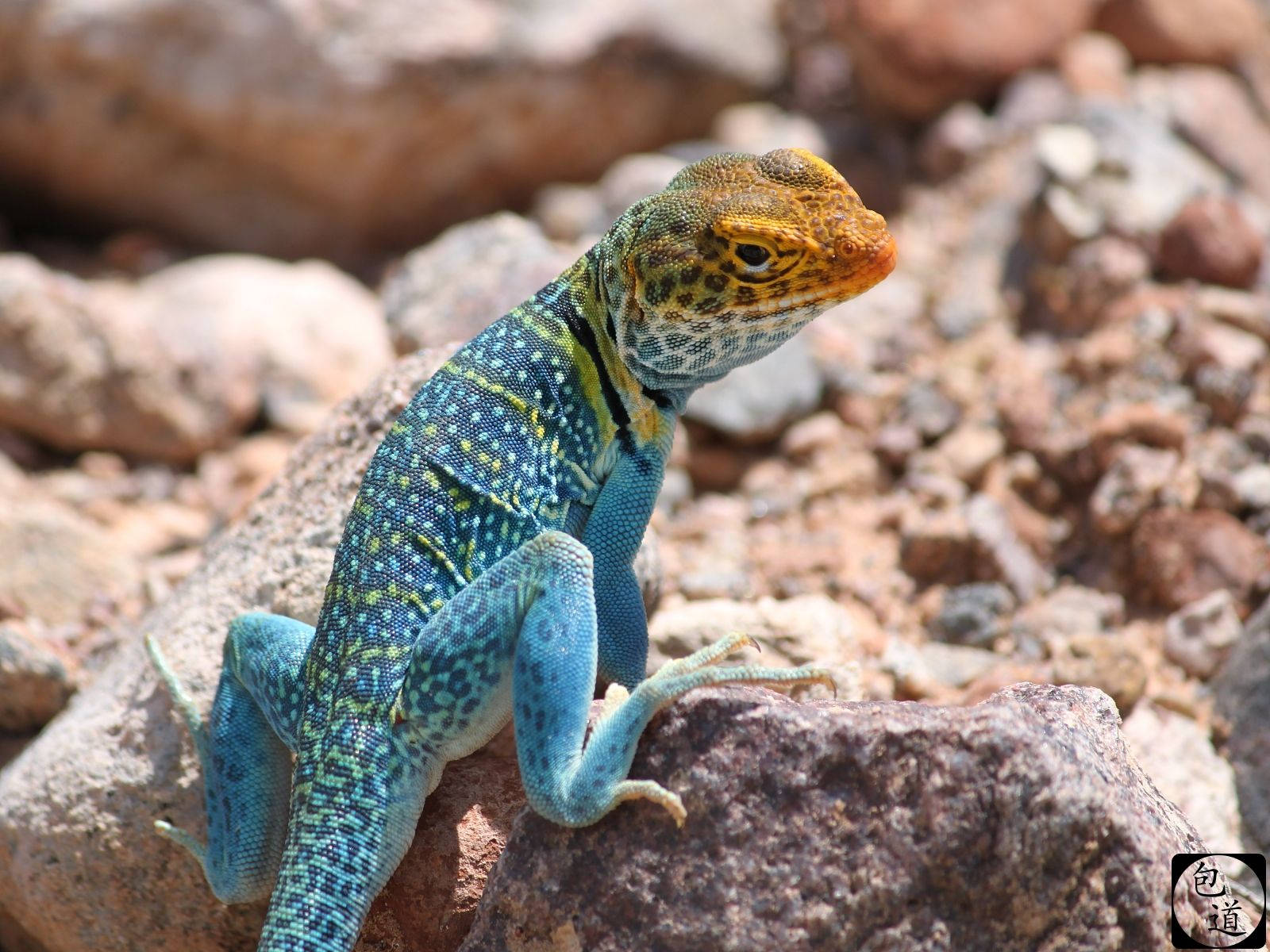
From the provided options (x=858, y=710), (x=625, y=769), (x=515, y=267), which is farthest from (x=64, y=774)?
(x=515, y=267)

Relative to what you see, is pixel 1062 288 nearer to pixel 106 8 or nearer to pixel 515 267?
pixel 515 267

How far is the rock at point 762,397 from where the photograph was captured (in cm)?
701

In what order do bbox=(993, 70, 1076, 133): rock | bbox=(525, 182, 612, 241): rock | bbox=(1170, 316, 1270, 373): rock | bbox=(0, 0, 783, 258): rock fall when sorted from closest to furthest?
bbox=(1170, 316, 1270, 373): rock
bbox=(993, 70, 1076, 133): rock
bbox=(525, 182, 612, 241): rock
bbox=(0, 0, 783, 258): rock

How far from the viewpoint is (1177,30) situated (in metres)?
9.01

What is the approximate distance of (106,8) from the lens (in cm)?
892

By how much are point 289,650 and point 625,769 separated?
1286 millimetres

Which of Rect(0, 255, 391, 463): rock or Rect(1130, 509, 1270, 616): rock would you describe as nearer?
Rect(1130, 509, 1270, 616): rock

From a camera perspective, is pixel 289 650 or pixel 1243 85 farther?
pixel 1243 85

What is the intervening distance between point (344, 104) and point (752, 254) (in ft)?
20.5

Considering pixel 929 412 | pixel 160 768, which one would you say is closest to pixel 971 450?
pixel 929 412

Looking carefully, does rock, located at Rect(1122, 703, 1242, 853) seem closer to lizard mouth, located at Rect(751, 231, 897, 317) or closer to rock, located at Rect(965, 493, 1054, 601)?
rock, located at Rect(965, 493, 1054, 601)

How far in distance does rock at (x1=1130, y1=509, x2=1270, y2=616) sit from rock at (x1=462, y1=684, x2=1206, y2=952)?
8.17 ft

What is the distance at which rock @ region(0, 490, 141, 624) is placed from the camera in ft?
19.6

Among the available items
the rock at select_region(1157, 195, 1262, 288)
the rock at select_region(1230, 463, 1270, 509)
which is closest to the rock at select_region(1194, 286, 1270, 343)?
the rock at select_region(1157, 195, 1262, 288)
